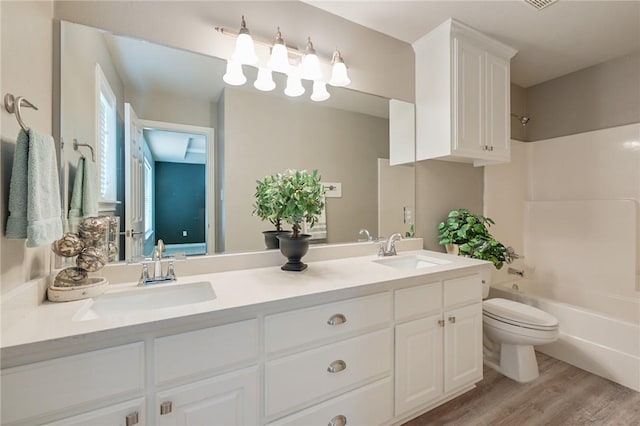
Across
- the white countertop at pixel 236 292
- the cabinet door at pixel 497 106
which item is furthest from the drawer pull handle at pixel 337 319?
the cabinet door at pixel 497 106

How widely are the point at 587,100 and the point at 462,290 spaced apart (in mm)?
2513

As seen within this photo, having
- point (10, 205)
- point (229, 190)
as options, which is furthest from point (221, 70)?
point (10, 205)

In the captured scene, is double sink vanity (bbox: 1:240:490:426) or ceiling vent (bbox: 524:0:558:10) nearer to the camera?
double sink vanity (bbox: 1:240:490:426)

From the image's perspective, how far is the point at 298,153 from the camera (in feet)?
5.94

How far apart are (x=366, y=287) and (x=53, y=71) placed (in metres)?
1.62

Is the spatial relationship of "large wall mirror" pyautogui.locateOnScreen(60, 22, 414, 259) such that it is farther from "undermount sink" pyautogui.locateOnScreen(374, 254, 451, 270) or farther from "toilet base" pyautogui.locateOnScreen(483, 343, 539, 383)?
"toilet base" pyautogui.locateOnScreen(483, 343, 539, 383)

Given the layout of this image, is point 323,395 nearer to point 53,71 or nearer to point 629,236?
point 53,71

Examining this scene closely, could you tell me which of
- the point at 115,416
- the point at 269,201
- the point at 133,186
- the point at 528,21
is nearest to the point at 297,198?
the point at 269,201

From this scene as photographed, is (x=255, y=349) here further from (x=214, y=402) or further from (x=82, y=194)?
(x=82, y=194)

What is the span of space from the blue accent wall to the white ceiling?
1310mm

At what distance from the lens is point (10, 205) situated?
867mm

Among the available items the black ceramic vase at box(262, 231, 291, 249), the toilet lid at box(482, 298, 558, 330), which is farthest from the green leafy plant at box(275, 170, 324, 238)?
the toilet lid at box(482, 298, 558, 330)

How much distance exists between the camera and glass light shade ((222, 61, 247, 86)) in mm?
1567

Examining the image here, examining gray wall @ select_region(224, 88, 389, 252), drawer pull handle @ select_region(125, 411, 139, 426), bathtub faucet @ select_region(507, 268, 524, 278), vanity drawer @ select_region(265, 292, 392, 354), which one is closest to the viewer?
drawer pull handle @ select_region(125, 411, 139, 426)
